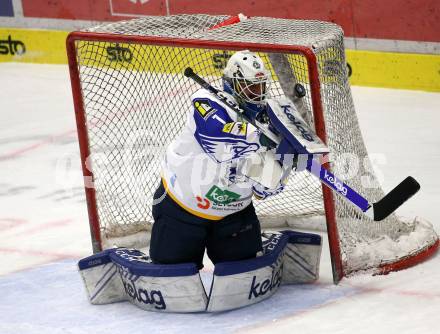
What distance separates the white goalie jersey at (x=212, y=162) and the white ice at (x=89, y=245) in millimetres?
426

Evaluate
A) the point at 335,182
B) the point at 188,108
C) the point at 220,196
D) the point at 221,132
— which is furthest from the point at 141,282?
the point at 188,108

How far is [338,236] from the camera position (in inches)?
170

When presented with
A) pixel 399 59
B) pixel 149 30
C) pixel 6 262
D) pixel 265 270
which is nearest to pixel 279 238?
pixel 265 270

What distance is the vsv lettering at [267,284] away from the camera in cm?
425

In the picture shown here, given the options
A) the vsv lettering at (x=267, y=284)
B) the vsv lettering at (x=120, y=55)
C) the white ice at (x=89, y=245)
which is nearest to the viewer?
the white ice at (x=89, y=245)

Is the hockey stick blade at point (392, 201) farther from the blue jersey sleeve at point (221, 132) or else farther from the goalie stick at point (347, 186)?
the blue jersey sleeve at point (221, 132)

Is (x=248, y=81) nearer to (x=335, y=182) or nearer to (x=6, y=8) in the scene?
(x=335, y=182)

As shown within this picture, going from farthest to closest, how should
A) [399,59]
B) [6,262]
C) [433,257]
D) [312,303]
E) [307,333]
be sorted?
1. [399,59]
2. [6,262]
3. [433,257]
4. [312,303]
5. [307,333]

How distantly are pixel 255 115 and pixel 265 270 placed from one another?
0.61m

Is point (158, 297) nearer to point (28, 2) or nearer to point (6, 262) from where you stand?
point (6, 262)

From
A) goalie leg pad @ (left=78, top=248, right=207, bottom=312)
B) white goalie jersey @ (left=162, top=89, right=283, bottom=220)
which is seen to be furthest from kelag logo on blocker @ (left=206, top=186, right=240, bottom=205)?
goalie leg pad @ (left=78, top=248, right=207, bottom=312)

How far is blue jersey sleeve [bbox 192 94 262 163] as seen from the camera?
399 centimetres

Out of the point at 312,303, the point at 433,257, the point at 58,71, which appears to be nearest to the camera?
the point at 312,303

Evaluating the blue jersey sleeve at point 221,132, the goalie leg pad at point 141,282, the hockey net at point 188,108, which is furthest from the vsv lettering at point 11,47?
the blue jersey sleeve at point 221,132
